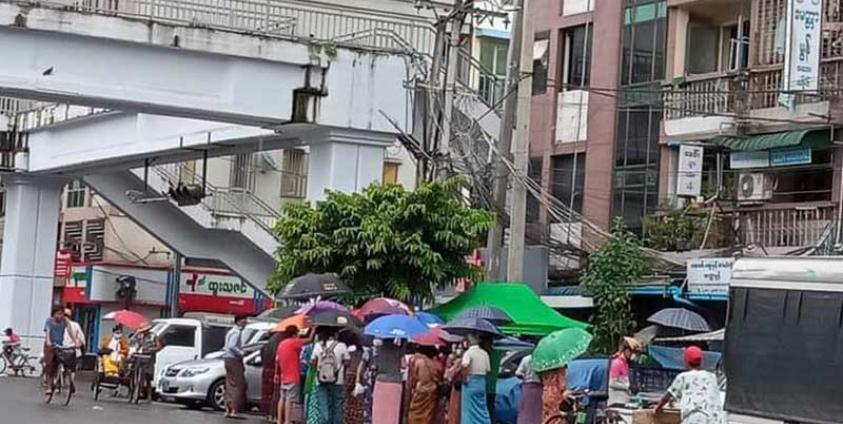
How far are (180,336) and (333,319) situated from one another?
41.0 ft

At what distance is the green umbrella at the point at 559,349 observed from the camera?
18109mm

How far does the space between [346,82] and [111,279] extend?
27.2m

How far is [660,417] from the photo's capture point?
1538 cm

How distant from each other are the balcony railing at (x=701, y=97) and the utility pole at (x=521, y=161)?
7080mm

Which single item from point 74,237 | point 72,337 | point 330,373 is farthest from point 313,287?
point 74,237

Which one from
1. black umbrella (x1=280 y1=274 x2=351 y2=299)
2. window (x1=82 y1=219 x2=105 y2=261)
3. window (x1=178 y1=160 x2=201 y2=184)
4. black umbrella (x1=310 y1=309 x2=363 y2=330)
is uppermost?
window (x1=178 y1=160 x2=201 y2=184)

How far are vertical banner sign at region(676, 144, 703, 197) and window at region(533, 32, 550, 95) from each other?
6768mm

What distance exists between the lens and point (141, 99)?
23797 mm

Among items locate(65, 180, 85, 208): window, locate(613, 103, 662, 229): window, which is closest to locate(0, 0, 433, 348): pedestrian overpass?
locate(613, 103, 662, 229): window

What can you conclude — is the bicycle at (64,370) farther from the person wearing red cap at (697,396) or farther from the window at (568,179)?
the person wearing red cap at (697,396)

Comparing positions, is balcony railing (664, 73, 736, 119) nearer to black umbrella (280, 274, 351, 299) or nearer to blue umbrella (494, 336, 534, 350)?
blue umbrella (494, 336, 534, 350)

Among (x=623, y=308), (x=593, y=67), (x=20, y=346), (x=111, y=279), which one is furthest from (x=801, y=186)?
(x=111, y=279)

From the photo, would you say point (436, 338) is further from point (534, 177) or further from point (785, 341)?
point (534, 177)

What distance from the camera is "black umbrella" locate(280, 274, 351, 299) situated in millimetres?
22297
